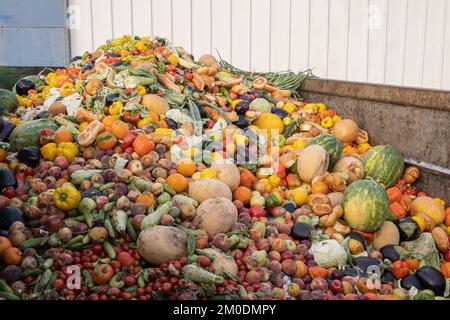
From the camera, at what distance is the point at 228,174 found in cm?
290

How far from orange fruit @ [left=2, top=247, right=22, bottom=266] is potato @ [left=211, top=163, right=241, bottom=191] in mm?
1137

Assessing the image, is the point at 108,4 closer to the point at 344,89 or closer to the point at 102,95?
the point at 102,95

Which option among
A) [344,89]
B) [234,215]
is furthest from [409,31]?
[234,215]

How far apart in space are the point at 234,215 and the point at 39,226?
975mm

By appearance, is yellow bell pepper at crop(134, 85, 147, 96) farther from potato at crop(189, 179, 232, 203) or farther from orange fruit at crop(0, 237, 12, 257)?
orange fruit at crop(0, 237, 12, 257)

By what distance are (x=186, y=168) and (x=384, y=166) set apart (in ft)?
4.25

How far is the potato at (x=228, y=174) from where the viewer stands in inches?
114

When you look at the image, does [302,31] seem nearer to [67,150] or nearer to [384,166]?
[384,166]

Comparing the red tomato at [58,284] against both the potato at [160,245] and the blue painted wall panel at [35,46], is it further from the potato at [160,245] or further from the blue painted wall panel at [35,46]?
the blue painted wall panel at [35,46]

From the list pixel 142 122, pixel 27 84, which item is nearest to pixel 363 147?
pixel 142 122

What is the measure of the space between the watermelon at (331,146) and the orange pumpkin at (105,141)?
1.32 metres

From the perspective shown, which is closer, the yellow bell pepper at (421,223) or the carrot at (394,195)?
the yellow bell pepper at (421,223)

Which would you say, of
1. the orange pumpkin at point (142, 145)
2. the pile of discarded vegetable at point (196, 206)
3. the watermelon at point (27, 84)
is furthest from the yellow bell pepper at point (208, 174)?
the watermelon at point (27, 84)

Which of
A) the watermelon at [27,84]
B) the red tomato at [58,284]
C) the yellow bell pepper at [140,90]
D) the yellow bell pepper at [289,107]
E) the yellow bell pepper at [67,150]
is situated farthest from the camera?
the watermelon at [27,84]
